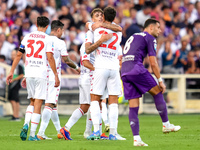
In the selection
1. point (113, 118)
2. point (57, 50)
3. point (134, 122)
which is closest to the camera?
point (134, 122)

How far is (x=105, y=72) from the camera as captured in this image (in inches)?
367

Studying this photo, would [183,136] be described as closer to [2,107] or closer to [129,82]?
[129,82]

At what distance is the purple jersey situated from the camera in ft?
28.2

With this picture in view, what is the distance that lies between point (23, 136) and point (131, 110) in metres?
2.27

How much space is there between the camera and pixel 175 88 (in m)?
20.2

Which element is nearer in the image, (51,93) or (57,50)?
(51,93)

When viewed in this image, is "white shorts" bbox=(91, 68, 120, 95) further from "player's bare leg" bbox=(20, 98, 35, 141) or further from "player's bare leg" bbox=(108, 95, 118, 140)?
"player's bare leg" bbox=(20, 98, 35, 141)

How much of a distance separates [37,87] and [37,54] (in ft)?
2.01

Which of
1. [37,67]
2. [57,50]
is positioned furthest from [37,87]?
[57,50]

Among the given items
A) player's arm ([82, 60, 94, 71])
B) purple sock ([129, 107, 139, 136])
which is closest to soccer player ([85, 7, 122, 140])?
player's arm ([82, 60, 94, 71])

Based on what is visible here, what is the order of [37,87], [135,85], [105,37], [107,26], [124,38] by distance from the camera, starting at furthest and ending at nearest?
[124,38], [37,87], [107,26], [105,37], [135,85]

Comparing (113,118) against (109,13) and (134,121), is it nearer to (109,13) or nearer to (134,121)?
(134,121)

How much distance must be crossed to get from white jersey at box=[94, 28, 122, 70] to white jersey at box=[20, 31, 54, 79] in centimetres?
87

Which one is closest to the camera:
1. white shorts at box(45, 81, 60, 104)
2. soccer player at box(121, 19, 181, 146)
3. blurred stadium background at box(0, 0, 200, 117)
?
soccer player at box(121, 19, 181, 146)
